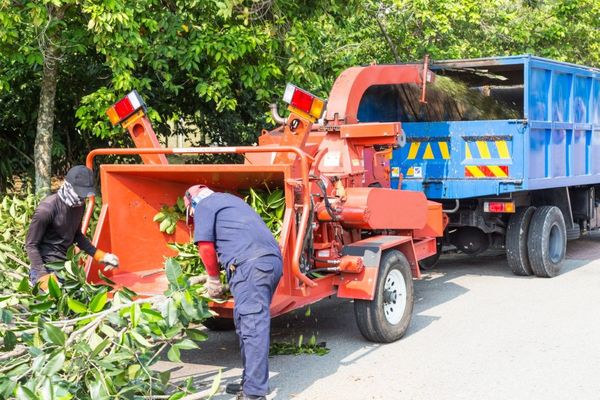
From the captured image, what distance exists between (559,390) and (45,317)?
3490 millimetres

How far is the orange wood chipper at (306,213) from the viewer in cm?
586

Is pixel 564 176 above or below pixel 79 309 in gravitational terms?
above

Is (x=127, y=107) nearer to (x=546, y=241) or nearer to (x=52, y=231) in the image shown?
(x=52, y=231)

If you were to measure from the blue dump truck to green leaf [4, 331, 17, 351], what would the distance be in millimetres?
4693

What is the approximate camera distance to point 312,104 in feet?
21.0

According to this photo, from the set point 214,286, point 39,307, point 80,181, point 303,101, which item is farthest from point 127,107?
point 39,307

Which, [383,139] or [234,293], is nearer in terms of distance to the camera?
[234,293]

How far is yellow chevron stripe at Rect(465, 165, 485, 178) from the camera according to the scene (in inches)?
359

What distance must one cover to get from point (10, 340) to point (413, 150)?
599 centimetres

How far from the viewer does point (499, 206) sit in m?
9.34

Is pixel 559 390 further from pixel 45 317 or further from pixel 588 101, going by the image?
pixel 588 101

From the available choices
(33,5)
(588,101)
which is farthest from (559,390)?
(588,101)

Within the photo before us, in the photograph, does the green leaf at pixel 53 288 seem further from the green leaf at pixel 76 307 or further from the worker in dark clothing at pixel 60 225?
the worker in dark clothing at pixel 60 225

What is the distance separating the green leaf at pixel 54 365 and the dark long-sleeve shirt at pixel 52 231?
1.54 metres
